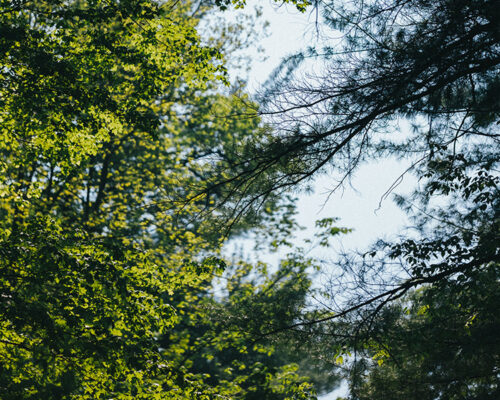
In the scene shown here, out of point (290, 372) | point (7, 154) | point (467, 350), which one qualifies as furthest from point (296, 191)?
point (7, 154)

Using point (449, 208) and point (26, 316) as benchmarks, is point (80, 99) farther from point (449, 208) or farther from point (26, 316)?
point (449, 208)

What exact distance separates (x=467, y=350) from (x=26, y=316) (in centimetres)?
449

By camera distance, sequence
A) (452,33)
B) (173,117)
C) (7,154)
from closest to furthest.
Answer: (452,33) → (7,154) → (173,117)

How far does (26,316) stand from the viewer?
4113 mm

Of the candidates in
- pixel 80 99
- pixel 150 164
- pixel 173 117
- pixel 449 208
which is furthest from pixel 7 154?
pixel 449 208

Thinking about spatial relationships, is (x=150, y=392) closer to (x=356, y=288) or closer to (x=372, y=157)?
(x=356, y=288)

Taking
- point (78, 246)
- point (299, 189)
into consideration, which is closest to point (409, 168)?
point (299, 189)

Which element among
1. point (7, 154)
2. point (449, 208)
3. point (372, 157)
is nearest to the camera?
point (372, 157)

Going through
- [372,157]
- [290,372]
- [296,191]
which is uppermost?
[372,157]

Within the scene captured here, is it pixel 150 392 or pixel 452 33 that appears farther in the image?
pixel 150 392

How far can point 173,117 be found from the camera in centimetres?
1274

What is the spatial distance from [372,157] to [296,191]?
1021 millimetres

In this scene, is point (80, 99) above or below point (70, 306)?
above

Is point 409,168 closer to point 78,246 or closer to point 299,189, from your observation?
point 299,189
